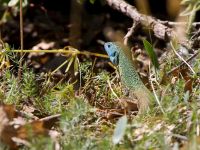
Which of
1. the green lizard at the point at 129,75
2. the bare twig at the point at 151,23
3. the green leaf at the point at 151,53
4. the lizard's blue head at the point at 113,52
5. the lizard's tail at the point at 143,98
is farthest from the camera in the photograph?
the bare twig at the point at 151,23

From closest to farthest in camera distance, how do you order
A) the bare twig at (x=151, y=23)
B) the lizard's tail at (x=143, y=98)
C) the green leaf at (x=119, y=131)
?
the green leaf at (x=119, y=131) → the lizard's tail at (x=143, y=98) → the bare twig at (x=151, y=23)

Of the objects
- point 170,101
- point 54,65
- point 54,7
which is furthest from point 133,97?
point 54,7

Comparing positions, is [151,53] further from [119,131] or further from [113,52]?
[119,131]

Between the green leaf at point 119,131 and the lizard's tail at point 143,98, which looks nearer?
the green leaf at point 119,131

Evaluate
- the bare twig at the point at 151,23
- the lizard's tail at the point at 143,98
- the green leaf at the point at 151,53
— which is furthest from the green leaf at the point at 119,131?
the bare twig at the point at 151,23

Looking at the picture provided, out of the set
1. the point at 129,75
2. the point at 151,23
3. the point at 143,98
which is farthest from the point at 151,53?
the point at 151,23

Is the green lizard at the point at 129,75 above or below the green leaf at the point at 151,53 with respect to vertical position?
below

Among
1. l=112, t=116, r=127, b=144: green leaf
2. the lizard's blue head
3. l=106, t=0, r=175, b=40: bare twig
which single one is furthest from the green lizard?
l=112, t=116, r=127, b=144: green leaf

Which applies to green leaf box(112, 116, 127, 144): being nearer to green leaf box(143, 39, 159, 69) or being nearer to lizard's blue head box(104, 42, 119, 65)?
green leaf box(143, 39, 159, 69)

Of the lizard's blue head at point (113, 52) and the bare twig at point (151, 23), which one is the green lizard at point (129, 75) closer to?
the lizard's blue head at point (113, 52)
